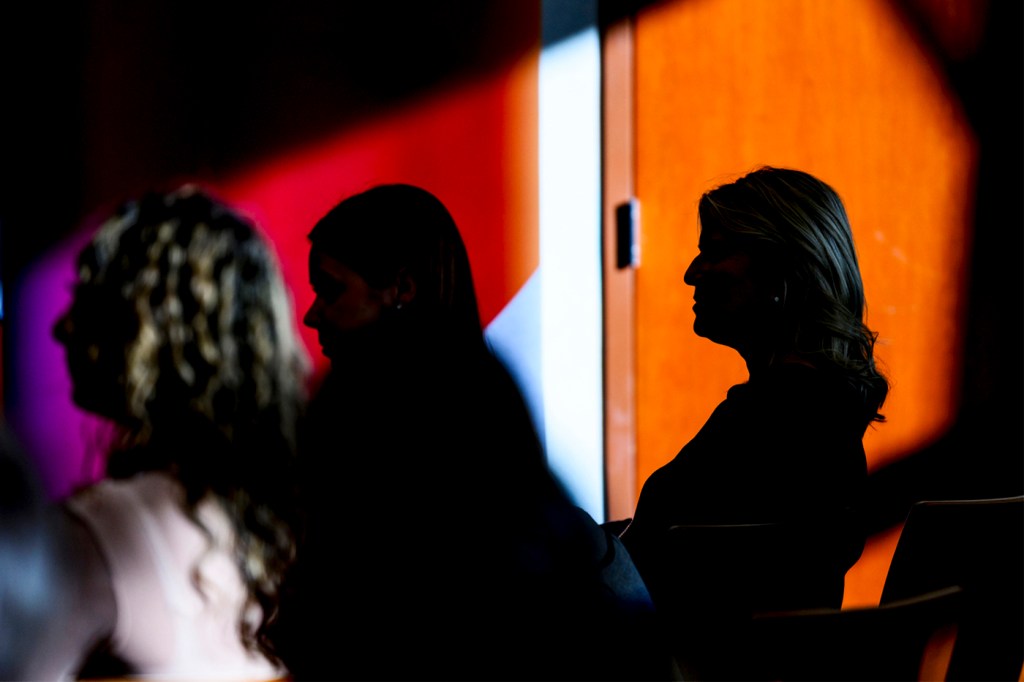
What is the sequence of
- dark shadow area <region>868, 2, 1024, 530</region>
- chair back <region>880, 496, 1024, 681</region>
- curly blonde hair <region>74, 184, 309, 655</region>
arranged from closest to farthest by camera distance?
curly blonde hair <region>74, 184, 309, 655</region> < chair back <region>880, 496, 1024, 681</region> < dark shadow area <region>868, 2, 1024, 530</region>

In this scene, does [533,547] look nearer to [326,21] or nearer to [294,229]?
[294,229]

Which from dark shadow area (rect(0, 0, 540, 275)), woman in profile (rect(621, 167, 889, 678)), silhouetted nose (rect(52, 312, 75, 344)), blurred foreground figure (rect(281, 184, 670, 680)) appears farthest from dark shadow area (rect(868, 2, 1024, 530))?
silhouetted nose (rect(52, 312, 75, 344))

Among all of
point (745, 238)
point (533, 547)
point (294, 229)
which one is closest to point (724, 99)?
point (745, 238)

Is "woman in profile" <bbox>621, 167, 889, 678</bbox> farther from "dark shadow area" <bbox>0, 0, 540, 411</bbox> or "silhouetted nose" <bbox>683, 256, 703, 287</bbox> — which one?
"dark shadow area" <bbox>0, 0, 540, 411</bbox>

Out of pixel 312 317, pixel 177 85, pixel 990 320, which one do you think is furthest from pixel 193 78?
pixel 990 320

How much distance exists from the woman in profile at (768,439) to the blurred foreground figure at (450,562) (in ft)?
1.32

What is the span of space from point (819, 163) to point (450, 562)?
222 cm

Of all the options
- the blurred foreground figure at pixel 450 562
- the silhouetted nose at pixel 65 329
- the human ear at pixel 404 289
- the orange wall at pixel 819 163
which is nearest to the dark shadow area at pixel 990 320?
the orange wall at pixel 819 163

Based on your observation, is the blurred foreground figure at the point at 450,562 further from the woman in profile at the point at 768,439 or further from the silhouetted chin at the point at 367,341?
the woman in profile at the point at 768,439

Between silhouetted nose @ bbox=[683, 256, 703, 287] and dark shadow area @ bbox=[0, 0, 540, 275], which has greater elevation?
dark shadow area @ bbox=[0, 0, 540, 275]

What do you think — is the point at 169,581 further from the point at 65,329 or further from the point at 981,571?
the point at 981,571

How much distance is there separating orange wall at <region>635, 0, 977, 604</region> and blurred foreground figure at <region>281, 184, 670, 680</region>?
1.59 metres

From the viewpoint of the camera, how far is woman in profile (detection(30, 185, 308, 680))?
3.38 feet

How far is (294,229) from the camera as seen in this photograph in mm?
2271
